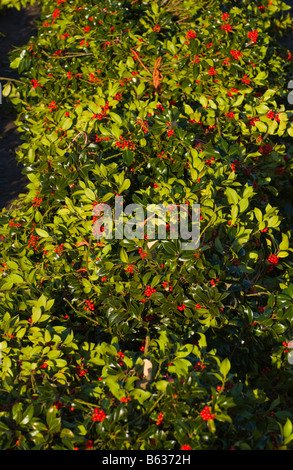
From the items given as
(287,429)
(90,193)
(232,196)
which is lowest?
(287,429)

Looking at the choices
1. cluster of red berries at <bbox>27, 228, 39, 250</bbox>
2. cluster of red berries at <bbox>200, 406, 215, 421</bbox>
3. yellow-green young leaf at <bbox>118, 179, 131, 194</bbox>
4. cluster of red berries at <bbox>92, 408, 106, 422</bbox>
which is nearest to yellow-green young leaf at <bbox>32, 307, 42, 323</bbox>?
cluster of red berries at <bbox>92, 408, 106, 422</bbox>

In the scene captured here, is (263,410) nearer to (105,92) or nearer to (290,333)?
(290,333)

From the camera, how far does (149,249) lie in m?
2.99

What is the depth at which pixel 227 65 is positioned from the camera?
438 centimetres

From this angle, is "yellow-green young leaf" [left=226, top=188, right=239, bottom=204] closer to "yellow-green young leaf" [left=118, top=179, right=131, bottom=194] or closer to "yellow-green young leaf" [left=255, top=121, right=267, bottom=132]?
"yellow-green young leaf" [left=118, top=179, right=131, bottom=194]

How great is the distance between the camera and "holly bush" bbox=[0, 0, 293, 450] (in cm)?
232

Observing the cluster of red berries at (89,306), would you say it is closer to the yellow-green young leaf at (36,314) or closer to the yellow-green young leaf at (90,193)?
the yellow-green young leaf at (36,314)

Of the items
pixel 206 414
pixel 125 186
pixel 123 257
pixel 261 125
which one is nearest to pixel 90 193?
pixel 125 186

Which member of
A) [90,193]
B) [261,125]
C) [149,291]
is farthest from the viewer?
[261,125]

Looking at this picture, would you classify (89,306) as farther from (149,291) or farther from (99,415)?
(99,415)

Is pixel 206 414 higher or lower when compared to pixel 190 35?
lower

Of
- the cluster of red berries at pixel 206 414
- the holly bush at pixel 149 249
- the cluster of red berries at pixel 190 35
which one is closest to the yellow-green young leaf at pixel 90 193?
the holly bush at pixel 149 249

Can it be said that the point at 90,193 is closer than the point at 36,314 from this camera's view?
No
